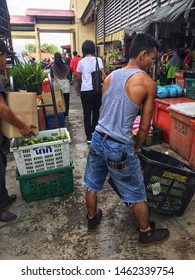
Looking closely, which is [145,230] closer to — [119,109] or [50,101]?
[119,109]

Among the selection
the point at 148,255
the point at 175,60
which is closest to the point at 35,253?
the point at 148,255

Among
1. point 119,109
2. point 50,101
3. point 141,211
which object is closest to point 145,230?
point 141,211

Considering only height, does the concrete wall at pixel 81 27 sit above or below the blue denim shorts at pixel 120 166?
above

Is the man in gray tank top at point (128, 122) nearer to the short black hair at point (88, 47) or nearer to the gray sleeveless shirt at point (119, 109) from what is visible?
the gray sleeveless shirt at point (119, 109)

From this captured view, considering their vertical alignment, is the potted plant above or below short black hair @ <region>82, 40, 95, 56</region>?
below

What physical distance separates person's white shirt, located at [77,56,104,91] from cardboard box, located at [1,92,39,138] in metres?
2.13

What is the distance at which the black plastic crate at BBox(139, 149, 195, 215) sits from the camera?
227cm

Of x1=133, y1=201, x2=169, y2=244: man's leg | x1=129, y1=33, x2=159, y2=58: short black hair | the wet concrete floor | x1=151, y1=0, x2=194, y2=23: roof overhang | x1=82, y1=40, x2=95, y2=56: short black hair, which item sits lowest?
the wet concrete floor

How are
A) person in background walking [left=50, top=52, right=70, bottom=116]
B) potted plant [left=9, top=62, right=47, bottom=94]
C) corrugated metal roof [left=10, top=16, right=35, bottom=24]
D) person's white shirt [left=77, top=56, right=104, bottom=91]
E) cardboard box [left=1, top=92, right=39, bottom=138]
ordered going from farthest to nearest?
corrugated metal roof [left=10, top=16, right=35, bottom=24]
person in background walking [left=50, top=52, right=70, bottom=116]
person's white shirt [left=77, top=56, right=104, bottom=91]
potted plant [left=9, top=62, right=47, bottom=94]
cardboard box [left=1, top=92, right=39, bottom=138]

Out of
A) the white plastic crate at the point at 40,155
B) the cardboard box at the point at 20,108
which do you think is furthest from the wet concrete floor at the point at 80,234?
the cardboard box at the point at 20,108

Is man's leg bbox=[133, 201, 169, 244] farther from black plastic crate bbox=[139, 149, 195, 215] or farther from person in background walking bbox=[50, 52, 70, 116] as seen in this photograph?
person in background walking bbox=[50, 52, 70, 116]

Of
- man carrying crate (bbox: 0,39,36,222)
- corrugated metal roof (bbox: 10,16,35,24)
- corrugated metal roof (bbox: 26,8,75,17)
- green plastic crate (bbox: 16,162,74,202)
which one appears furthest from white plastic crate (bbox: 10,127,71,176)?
corrugated metal roof (bbox: 10,16,35,24)

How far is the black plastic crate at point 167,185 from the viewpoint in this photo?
2273 mm

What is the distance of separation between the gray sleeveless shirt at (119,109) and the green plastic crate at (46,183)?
1134 mm
